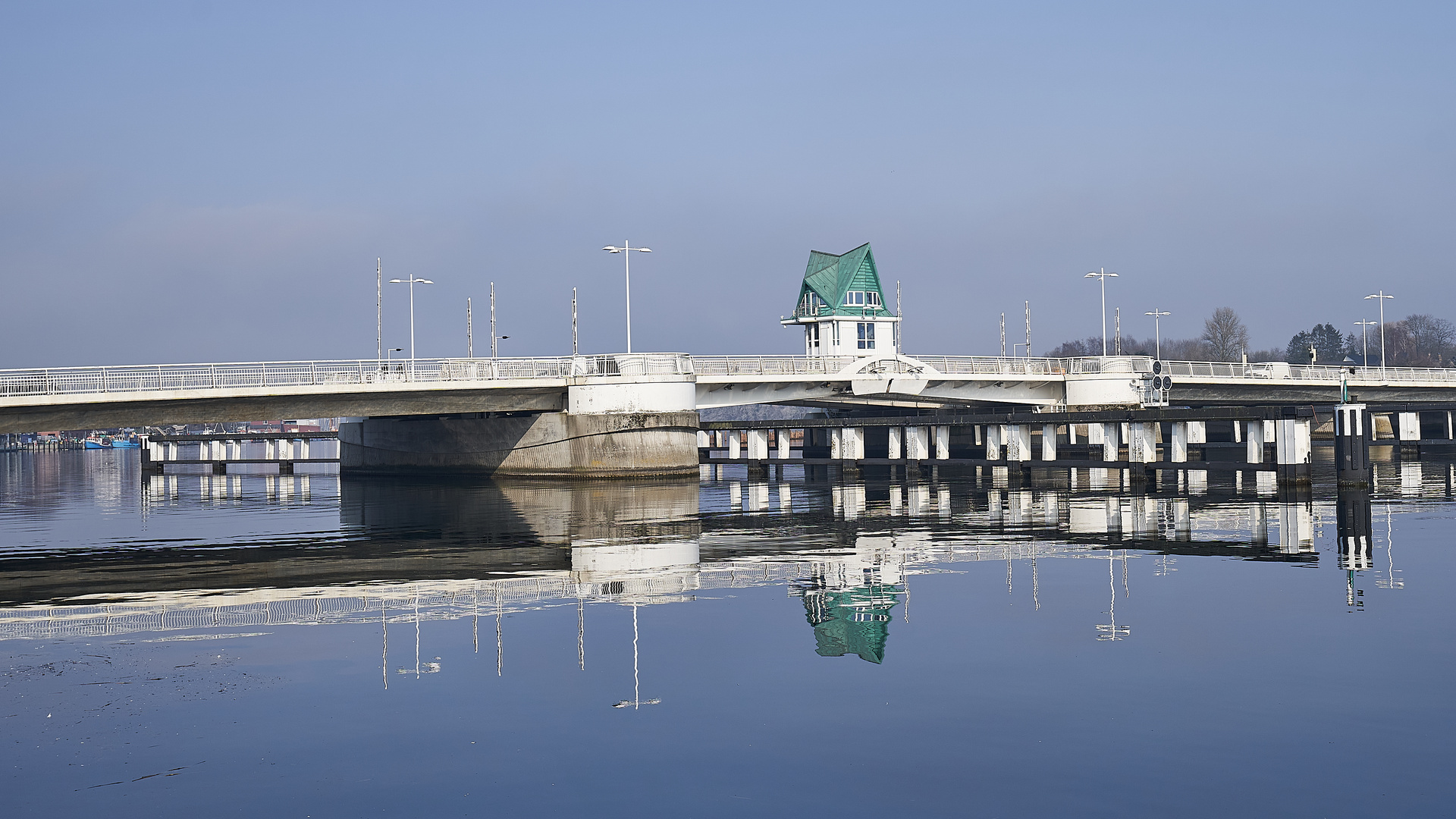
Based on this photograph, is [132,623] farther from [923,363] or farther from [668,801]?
[923,363]

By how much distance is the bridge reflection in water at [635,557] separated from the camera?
19.9 m

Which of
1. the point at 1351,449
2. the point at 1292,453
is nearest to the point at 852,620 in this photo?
the point at 1351,449

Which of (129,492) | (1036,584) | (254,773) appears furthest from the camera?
(129,492)

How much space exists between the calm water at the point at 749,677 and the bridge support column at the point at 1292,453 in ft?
47.1

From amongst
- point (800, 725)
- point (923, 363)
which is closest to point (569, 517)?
point (800, 725)

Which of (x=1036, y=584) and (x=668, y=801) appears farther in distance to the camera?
(x=1036, y=584)

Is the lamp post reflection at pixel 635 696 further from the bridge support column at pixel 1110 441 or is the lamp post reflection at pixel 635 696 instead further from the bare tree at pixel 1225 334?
the bare tree at pixel 1225 334

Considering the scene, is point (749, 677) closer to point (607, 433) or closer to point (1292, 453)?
point (1292, 453)

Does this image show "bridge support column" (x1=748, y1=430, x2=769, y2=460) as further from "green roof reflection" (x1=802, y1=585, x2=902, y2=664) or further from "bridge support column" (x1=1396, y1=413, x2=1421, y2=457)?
"green roof reflection" (x1=802, y1=585, x2=902, y2=664)

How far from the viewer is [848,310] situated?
98875 mm

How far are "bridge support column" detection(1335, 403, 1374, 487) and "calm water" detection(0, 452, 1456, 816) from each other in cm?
1219

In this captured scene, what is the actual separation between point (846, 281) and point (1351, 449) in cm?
5762

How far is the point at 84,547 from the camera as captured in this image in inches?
1351

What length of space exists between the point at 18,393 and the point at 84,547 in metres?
19.2
